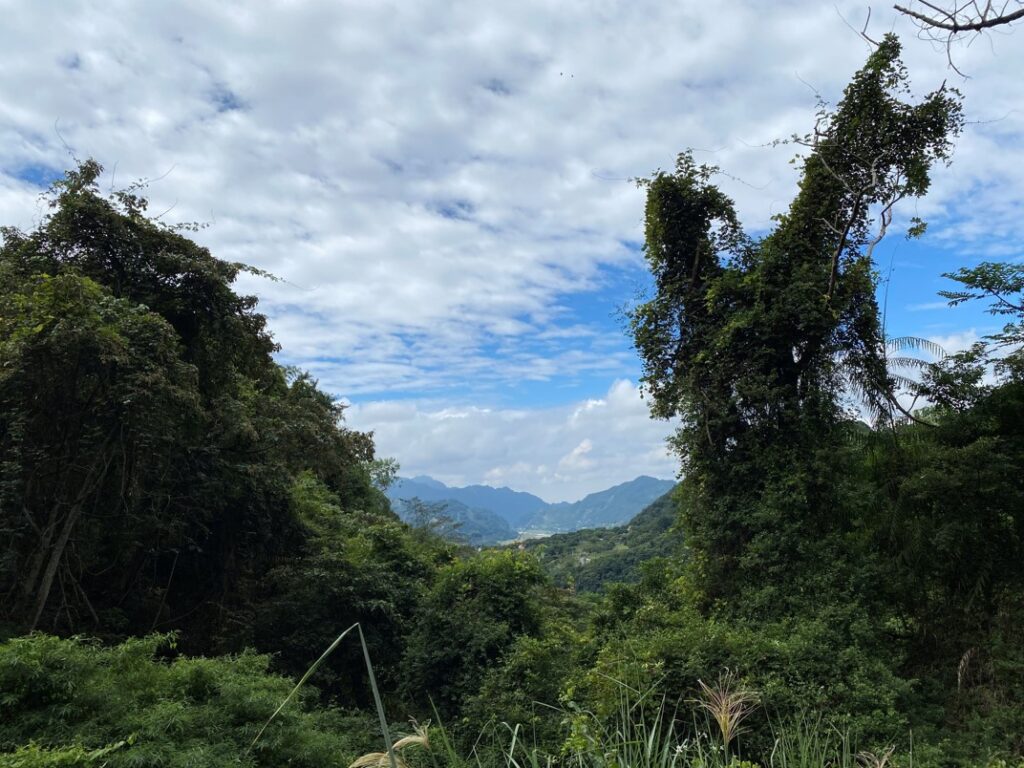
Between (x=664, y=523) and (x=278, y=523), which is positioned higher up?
(x=278, y=523)

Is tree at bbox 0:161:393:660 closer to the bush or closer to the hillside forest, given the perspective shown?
the hillside forest

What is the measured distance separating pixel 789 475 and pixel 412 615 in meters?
7.27

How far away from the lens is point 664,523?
4644 cm

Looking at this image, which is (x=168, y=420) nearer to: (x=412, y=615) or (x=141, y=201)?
(x=141, y=201)

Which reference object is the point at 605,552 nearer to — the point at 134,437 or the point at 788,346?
the point at 788,346

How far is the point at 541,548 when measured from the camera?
12.6 meters

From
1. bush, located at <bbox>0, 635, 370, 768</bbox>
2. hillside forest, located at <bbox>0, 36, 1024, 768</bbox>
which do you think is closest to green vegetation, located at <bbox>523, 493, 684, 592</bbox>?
hillside forest, located at <bbox>0, 36, 1024, 768</bbox>

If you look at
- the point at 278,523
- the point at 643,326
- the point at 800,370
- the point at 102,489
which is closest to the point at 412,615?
the point at 278,523

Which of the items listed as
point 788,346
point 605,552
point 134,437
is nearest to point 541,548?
point 788,346

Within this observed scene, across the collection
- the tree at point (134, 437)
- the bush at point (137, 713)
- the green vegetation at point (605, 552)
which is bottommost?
the green vegetation at point (605, 552)

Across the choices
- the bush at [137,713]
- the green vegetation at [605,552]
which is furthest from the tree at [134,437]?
the green vegetation at [605,552]

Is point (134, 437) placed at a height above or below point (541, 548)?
above

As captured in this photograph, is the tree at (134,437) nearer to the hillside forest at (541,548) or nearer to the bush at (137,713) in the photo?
the hillside forest at (541,548)

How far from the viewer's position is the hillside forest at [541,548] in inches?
221
